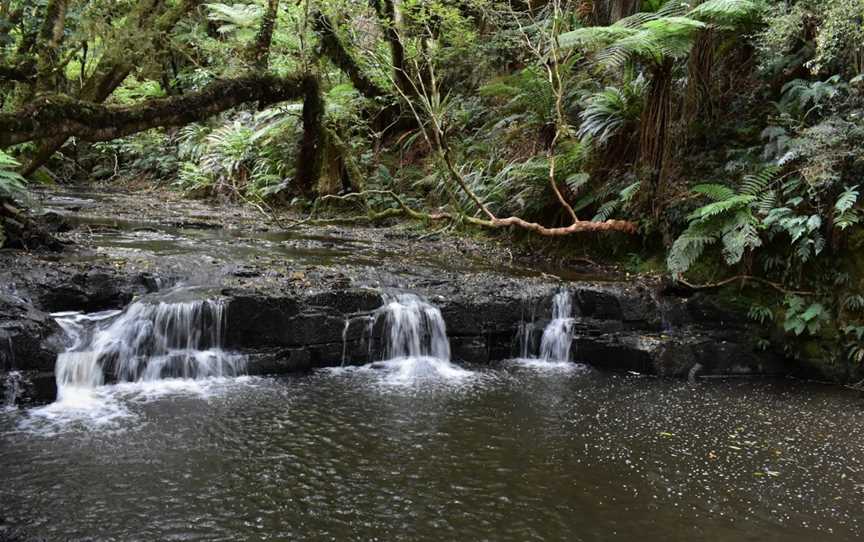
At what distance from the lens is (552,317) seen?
7320 millimetres

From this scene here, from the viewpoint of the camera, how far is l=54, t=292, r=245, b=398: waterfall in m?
5.63

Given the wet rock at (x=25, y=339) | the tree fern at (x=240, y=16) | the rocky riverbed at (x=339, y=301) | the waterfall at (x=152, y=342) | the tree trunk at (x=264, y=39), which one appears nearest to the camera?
the wet rock at (x=25, y=339)

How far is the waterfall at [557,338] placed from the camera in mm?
7199

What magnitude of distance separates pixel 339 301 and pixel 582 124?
16.4ft

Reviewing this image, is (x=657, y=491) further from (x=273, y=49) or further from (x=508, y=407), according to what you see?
(x=273, y=49)

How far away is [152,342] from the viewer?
588cm

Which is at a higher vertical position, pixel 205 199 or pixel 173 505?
pixel 205 199

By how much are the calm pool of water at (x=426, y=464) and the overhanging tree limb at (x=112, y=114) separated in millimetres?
3352

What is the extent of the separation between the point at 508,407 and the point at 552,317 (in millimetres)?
2108

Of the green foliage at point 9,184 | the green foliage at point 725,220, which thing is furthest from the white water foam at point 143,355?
the green foliage at point 725,220

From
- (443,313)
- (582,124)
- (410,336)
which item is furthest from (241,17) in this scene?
(410,336)

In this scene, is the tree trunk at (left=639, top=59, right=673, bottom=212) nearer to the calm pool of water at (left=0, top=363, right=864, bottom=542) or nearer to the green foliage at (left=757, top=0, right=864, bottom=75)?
the green foliage at (left=757, top=0, right=864, bottom=75)

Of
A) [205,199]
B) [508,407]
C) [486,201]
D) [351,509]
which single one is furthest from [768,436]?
[205,199]

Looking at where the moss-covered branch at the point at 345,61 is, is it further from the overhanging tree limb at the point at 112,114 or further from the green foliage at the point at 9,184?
the green foliage at the point at 9,184
